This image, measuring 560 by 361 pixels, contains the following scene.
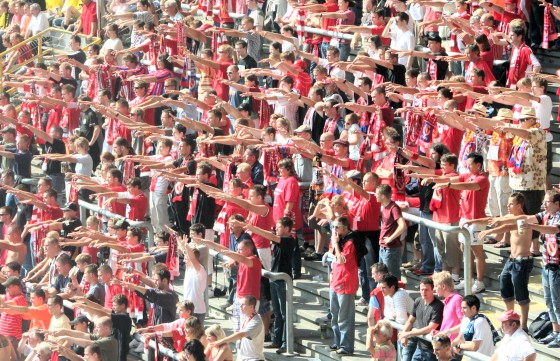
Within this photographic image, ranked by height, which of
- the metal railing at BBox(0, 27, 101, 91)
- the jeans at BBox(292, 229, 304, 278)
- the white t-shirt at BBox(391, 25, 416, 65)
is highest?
the white t-shirt at BBox(391, 25, 416, 65)

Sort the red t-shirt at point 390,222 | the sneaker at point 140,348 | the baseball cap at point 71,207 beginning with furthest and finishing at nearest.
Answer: the baseball cap at point 71,207, the sneaker at point 140,348, the red t-shirt at point 390,222

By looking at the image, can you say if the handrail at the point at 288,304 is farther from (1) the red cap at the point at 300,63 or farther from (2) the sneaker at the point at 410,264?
(1) the red cap at the point at 300,63

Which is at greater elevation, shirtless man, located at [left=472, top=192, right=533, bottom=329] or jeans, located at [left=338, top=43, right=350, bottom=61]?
jeans, located at [left=338, top=43, right=350, bottom=61]

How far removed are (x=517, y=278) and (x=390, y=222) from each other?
1.95 meters

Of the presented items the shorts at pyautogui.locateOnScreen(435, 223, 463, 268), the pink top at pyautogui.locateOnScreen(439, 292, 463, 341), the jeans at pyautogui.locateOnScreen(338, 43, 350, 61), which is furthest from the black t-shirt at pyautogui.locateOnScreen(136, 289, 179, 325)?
the jeans at pyautogui.locateOnScreen(338, 43, 350, 61)

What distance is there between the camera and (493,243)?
1898cm

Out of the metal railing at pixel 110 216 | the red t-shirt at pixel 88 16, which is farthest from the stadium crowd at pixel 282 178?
the red t-shirt at pixel 88 16

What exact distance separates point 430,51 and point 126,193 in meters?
4.96

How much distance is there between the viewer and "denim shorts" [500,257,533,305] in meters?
16.7

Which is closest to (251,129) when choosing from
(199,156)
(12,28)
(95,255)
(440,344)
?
(199,156)

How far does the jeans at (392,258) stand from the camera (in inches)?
709

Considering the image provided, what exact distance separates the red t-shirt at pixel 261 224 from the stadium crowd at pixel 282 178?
0.11 ft

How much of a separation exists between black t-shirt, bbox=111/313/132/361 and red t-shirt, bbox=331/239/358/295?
2.58 metres

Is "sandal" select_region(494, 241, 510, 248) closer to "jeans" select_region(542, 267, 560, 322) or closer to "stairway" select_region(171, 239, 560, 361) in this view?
"stairway" select_region(171, 239, 560, 361)
